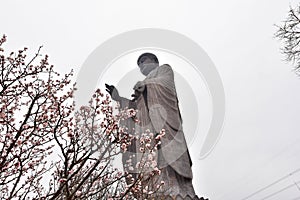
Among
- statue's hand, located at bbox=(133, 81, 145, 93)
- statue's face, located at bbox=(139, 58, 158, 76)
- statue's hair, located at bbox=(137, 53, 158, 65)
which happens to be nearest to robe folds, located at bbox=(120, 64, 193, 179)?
statue's hand, located at bbox=(133, 81, 145, 93)

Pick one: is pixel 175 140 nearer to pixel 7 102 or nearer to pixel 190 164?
pixel 190 164

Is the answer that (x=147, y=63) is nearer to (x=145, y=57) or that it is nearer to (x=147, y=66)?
(x=147, y=66)

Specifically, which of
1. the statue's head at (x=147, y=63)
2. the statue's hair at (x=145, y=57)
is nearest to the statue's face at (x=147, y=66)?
the statue's head at (x=147, y=63)

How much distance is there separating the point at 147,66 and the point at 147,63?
0.16 m

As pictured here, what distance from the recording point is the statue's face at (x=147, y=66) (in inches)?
400

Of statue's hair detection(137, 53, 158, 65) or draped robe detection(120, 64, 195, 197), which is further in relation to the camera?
statue's hair detection(137, 53, 158, 65)

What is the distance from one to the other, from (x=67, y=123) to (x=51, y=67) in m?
0.84

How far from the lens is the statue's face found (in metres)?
10.2

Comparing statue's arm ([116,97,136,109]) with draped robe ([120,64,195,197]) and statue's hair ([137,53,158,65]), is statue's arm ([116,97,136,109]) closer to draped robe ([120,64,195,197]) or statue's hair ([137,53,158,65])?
draped robe ([120,64,195,197])

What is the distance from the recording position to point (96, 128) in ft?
11.9

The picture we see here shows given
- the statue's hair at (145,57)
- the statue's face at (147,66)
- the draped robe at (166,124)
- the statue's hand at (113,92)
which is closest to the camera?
the draped robe at (166,124)

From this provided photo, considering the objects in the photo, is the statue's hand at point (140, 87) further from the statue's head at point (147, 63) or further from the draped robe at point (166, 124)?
the statue's head at point (147, 63)

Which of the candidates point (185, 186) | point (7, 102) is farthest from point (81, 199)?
point (185, 186)

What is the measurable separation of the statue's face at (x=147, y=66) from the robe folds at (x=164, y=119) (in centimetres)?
79
